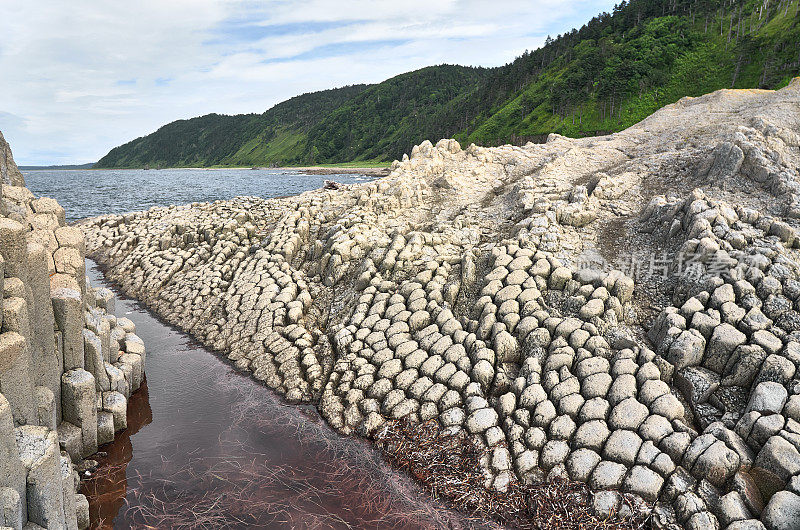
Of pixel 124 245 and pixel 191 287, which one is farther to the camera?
pixel 124 245

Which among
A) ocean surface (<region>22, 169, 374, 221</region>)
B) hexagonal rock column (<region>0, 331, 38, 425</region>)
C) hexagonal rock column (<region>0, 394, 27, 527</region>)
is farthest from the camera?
ocean surface (<region>22, 169, 374, 221</region>)

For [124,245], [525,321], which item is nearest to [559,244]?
[525,321]

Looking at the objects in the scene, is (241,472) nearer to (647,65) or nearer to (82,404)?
(82,404)

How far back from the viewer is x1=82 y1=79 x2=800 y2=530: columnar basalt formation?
29.5 feet

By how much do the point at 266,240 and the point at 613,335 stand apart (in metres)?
16.6

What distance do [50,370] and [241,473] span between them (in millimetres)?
4727

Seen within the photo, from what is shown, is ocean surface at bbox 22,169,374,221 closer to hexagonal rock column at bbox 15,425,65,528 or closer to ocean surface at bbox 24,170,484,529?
ocean surface at bbox 24,170,484,529

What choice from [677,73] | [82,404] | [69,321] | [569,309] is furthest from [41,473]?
[677,73]

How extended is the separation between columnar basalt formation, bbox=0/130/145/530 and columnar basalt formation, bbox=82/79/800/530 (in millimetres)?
4218

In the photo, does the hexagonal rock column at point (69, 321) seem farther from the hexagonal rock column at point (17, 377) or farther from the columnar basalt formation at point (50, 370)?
the hexagonal rock column at point (17, 377)

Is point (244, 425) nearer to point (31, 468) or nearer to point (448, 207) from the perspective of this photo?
point (31, 468)

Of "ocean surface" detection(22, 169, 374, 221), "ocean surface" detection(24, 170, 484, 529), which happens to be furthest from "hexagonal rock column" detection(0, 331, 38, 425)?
"ocean surface" detection(22, 169, 374, 221)

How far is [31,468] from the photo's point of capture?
649 centimetres

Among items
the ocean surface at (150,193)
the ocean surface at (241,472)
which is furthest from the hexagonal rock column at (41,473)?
the ocean surface at (150,193)
